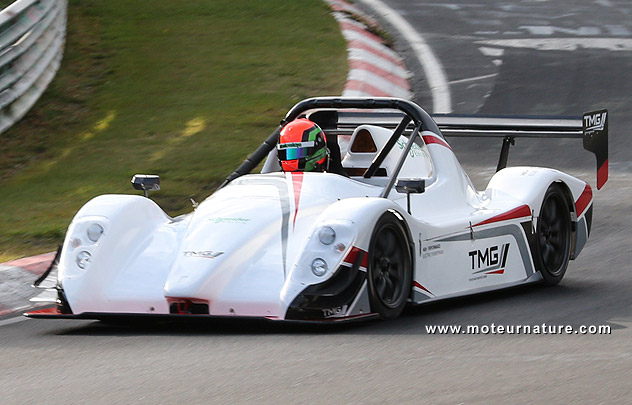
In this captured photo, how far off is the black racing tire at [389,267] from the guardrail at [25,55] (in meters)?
7.88

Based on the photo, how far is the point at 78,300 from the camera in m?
6.54

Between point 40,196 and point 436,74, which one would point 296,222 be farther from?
point 436,74

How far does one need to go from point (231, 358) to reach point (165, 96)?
365 inches

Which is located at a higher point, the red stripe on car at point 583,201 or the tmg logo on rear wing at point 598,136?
the tmg logo on rear wing at point 598,136

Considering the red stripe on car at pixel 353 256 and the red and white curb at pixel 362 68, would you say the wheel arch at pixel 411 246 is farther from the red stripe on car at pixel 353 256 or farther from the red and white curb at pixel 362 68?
the red and white curb at pixel 362 68

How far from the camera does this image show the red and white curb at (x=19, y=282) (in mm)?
7676

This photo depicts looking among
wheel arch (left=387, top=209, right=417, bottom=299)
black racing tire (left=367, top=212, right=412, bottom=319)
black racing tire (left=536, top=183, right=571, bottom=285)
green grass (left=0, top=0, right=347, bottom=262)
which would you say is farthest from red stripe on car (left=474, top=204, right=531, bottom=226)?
green grass (left=0, top=0, right=347, bottom=262)

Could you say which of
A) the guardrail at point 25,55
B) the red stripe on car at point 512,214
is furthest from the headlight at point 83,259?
the guardrail at point 25,55

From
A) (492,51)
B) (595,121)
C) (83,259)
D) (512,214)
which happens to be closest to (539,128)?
(595,121)

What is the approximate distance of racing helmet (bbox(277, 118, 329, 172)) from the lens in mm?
7281

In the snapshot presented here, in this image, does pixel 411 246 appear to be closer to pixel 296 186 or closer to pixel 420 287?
pixel 420 287

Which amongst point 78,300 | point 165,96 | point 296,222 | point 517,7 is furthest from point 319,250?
point 517,7

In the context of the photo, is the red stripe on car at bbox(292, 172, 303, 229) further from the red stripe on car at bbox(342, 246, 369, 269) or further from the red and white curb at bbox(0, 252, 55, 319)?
the red and white curb at bbox(0, 252, 55, 319)

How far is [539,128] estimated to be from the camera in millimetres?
8266
